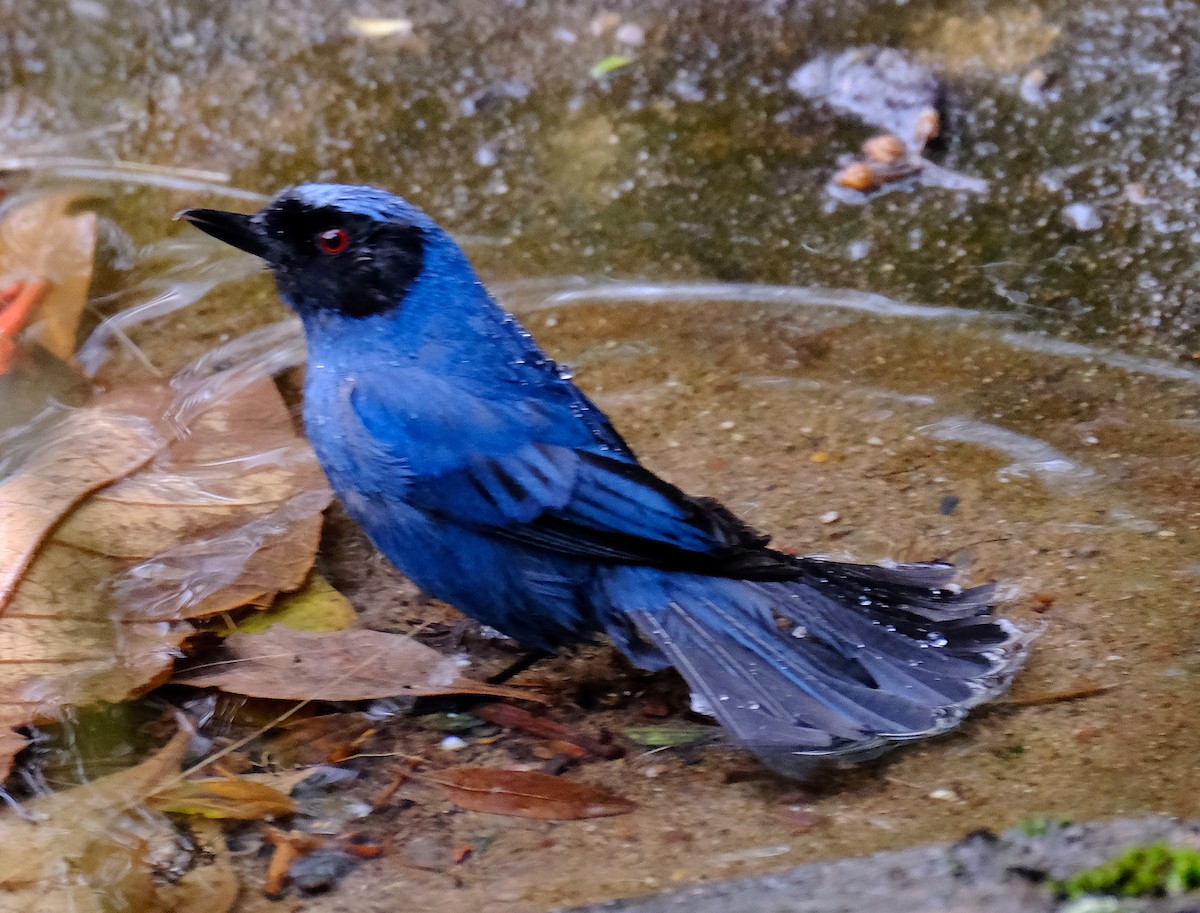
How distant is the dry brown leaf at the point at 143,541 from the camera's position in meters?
2.71

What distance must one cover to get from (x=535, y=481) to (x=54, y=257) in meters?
2.23

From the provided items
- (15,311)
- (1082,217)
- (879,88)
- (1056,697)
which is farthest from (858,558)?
(15,311)

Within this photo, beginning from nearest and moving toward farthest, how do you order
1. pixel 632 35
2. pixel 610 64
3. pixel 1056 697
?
pixel 1056 697, pixel 610 64, pixel 632 35

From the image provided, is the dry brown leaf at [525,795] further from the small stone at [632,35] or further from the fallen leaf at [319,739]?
the small stone at [632,35]

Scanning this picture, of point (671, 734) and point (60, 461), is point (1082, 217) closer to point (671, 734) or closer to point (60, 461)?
point (671, 734)

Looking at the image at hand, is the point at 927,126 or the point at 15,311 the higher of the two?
the point at 927,126

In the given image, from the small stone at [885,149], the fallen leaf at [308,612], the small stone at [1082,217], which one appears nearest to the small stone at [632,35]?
the small stone at [885,149]

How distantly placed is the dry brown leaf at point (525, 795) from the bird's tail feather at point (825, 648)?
0.30 metres

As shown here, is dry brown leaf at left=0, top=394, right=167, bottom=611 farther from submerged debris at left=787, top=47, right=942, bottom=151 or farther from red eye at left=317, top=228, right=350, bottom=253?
submerged debris at left=787, top=47, right=942, bottom=151

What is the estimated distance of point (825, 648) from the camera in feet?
8.96

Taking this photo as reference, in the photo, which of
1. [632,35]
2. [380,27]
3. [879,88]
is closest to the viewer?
[879,88]

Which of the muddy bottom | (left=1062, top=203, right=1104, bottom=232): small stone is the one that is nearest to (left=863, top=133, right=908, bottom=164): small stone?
(left=1062, top=203, right=1104, bottom=232): small stone

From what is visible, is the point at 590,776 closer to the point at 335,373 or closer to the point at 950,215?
the point at 335,373

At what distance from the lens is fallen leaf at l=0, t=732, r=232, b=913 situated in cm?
219
